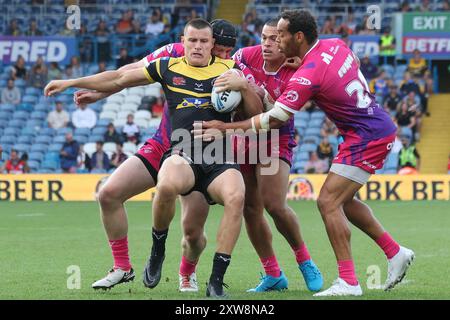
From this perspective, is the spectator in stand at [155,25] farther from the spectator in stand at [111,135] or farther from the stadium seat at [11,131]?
the stadium seat at [11,131]

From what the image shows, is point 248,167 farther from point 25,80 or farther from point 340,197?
point 25,80

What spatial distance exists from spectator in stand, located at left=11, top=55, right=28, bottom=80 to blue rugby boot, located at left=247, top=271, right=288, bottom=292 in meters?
21.2

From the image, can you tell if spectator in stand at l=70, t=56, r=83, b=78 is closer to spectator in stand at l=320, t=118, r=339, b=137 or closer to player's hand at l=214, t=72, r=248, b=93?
spectator in stand at l=320, t=118, r=339, b=137

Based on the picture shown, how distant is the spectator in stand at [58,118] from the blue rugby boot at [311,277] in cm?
1919

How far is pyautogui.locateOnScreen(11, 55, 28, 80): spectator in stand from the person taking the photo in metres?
30.0

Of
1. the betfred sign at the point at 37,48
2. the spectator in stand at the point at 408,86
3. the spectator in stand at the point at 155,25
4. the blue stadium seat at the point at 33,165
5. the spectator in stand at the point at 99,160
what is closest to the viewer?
the spectator in stand at the point at 99,160

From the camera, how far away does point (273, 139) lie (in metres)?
10.1

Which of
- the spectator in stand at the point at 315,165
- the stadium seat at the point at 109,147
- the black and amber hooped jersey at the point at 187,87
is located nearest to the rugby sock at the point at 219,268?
the black and amber hooped jersey at the point at 187,87

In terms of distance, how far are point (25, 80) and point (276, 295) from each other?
22.1 meters

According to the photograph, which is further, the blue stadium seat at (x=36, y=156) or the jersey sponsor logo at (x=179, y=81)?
the blue stadium seat at (x=36, y=156)

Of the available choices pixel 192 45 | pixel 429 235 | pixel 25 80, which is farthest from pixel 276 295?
pixel 25 80

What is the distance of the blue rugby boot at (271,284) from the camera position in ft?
32.1

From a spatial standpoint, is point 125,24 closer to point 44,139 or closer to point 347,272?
point 44,139

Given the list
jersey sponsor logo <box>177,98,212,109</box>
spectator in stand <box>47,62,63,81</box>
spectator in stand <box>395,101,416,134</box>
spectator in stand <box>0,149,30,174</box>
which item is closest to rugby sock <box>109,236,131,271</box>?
jersey sponsor logo <box>177,98,212,109</box>
